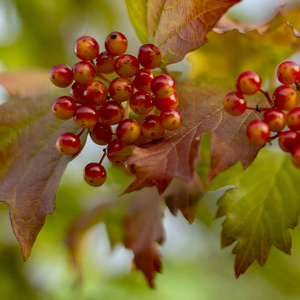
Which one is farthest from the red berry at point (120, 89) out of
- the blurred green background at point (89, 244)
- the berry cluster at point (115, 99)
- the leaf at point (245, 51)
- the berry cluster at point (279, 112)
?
the blurred green background at point (89, 244)

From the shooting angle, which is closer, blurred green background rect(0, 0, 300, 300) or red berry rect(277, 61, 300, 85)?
red berry rect(277, 61, 300, 85)

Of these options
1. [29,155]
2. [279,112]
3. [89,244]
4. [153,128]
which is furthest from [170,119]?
[89,244]

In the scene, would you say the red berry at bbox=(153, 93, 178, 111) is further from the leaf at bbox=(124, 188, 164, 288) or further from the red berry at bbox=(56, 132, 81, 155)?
the leaf at bbox=(124, 188, 164, 288)

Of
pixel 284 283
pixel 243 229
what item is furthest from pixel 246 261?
pixel 284 283

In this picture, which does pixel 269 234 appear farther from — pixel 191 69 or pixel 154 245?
pixel 191 69

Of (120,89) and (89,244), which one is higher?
(120,89)

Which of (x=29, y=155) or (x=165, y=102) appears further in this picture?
(x=29, y=155)

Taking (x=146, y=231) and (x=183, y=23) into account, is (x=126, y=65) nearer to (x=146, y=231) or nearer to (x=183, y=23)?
(x=183, y=23)

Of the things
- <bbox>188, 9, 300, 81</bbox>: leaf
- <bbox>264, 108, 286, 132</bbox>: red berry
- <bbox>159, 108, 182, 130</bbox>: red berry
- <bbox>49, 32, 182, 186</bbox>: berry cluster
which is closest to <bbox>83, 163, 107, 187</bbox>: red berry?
<bbox>49, 32, 182, 186</bbox>: berry cluster
